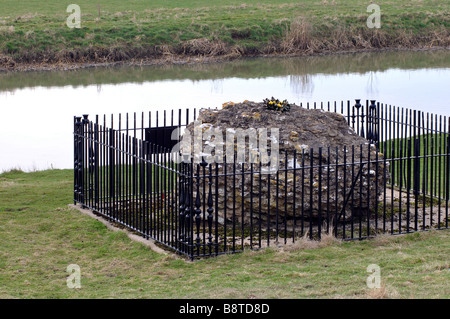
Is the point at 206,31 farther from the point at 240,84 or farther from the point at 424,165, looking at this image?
the point at 424,165

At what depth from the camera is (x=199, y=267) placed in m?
9.71

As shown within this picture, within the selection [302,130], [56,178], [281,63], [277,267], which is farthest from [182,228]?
[281,63]

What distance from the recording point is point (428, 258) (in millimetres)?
9492

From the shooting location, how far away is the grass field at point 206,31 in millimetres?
38812

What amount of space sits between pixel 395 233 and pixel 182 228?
11.2 feet

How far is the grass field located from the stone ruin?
1089 inches

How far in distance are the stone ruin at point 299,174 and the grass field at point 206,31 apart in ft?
90.7

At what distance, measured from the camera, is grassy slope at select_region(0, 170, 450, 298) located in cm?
825

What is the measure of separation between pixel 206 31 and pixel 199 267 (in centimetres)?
3443

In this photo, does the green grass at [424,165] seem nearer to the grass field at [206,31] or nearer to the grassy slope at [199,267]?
the grassy slope at [199,267]

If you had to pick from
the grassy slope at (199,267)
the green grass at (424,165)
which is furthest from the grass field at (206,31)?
the grassy slope at (199,267)

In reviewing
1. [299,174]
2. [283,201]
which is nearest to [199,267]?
[283,201]

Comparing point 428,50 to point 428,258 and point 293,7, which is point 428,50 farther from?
point 428,258

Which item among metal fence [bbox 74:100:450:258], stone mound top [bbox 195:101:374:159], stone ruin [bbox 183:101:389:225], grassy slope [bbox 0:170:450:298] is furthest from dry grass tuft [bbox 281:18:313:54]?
grassy slope [bbox 0:170:450:298]
